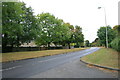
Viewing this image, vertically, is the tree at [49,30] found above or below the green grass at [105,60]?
above

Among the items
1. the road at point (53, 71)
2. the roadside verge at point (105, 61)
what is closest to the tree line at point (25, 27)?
the road at point (53, 71)

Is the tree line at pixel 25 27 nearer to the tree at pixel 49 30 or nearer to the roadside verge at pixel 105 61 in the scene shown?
the tree at pixel 49 30

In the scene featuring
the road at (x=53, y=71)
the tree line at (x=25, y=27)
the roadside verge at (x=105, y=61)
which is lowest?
the road at (x=53, y=71)

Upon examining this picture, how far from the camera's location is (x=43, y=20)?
37.8 meters

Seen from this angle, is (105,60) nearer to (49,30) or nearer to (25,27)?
(25,27)

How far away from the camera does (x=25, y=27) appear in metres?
24.3

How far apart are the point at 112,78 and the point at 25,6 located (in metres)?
26.9

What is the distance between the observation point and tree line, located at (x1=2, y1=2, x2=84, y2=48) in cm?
1509

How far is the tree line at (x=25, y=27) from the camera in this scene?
15.1 meters

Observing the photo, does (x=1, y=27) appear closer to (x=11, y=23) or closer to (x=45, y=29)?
(x=11, y=23)

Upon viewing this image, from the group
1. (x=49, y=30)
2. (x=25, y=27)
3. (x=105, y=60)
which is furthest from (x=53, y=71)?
(x=49, y=30)

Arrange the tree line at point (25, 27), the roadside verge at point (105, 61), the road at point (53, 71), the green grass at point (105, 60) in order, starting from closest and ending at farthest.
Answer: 1. the road at point (53, 71)
2. the roadside verge at point (105, 61)
3. the green grass at point (105, 60)
4. the tree line at point (25, 27)

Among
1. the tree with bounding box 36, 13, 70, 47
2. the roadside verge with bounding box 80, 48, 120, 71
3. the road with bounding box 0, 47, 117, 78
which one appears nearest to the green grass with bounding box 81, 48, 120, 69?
the roadside verge with bounding box 80, 48, 120, 71

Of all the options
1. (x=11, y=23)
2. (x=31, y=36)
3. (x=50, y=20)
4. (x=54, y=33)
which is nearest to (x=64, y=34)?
(x=54, y=33)
